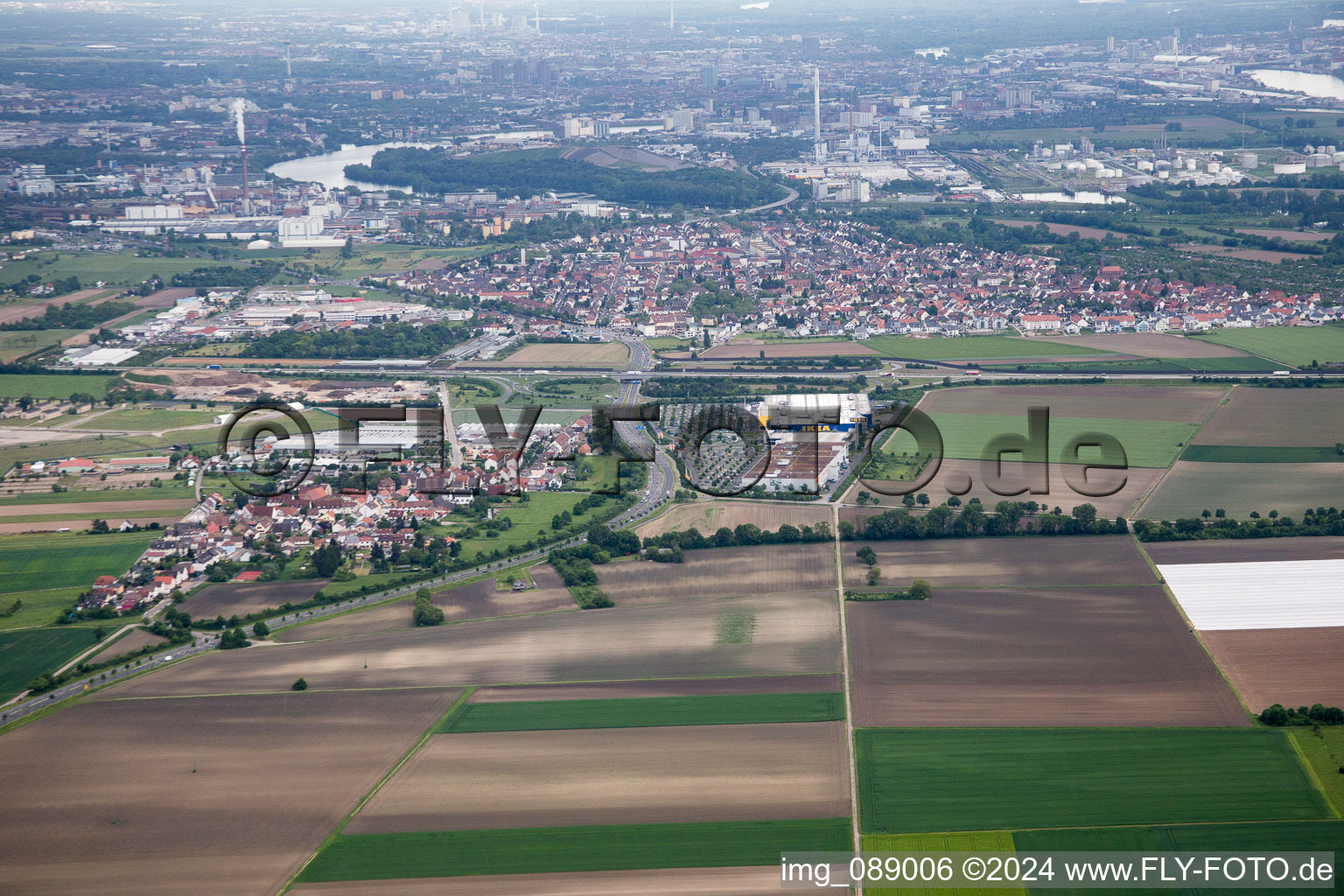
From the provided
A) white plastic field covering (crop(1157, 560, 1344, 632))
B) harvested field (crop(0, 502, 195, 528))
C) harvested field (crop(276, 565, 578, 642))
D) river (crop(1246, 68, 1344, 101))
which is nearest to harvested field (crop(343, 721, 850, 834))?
harvested field (crop(276, 565, 578, 642))

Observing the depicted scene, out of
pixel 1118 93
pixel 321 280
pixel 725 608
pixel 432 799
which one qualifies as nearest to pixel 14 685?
pixel 432 799

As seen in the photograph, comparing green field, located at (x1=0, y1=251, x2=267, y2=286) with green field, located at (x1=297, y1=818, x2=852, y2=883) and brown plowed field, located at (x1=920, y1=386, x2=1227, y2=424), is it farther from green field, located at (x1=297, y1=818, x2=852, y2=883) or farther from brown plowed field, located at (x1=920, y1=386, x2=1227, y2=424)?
green field, located at (x1=297, y1=818, x2=852, y2=883)

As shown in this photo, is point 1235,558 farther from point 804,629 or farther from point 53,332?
point 53,332

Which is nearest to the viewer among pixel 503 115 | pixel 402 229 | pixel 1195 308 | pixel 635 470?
pixel 635 470

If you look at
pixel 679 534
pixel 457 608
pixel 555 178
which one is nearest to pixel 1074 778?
pixel 679 534

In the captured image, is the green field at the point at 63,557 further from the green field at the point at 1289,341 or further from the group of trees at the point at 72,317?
the green field at the point at 1289,341

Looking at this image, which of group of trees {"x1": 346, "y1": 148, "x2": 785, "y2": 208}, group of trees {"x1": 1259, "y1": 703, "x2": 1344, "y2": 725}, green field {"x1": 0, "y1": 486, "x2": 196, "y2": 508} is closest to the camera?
group of trees {"x1": 1259, "y1": 703, "x2": 1344, "y2": 725}
